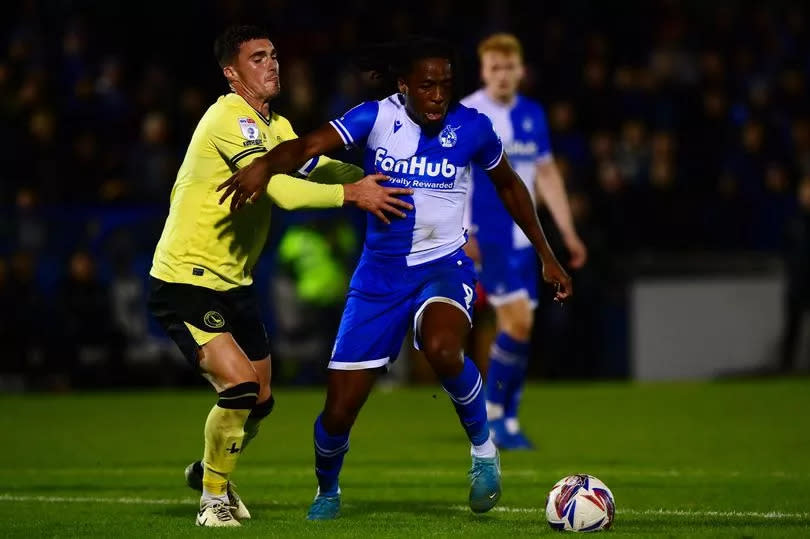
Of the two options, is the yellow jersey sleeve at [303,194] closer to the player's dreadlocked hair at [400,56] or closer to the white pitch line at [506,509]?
the player's dreadlocked hair at [400,56]

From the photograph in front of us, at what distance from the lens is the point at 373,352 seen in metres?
7.45

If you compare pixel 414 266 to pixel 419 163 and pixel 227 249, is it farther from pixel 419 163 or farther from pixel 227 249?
pixel 227 249

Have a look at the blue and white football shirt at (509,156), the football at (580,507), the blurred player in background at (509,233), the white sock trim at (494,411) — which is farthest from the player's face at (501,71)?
the football at (580,507)

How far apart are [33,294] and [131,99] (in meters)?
3.35

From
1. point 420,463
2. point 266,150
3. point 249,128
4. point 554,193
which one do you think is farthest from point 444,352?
point 554,193

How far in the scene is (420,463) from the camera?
34.1ft

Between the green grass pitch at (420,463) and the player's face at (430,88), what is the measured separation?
1.75 metres

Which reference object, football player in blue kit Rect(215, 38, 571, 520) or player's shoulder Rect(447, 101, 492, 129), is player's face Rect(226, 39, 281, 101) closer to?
football player in blue kit Rect(215, 38, 571, 520)

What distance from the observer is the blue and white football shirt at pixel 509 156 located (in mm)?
11359

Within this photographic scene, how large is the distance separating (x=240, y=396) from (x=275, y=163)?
1.16 m

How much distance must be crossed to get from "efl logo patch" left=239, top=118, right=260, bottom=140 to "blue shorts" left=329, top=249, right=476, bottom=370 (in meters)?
0.83

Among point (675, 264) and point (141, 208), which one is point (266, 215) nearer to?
point (141, 208)

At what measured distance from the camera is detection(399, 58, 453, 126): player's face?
24.3 feet

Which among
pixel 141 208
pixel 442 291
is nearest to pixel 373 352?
pixel 442 291
